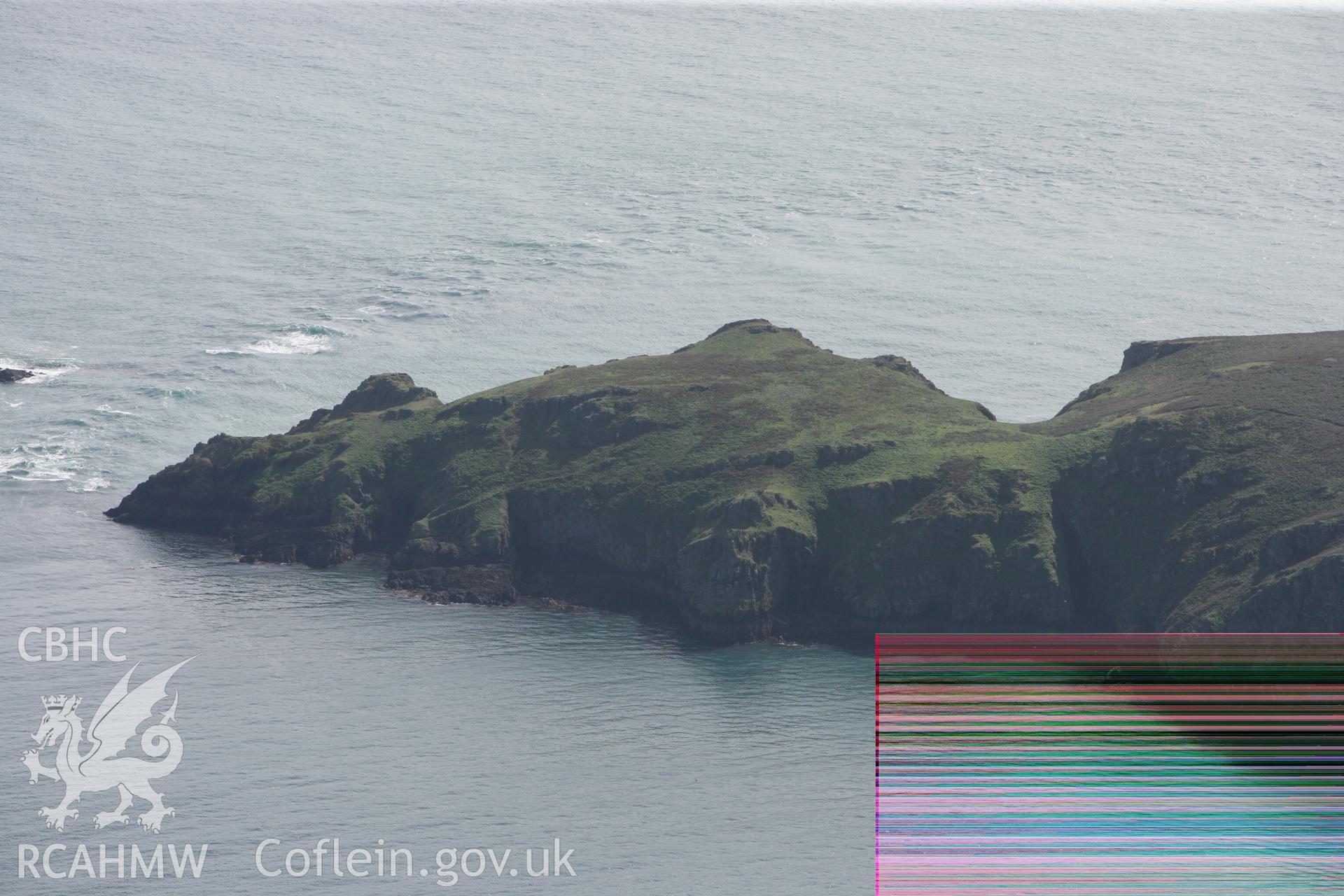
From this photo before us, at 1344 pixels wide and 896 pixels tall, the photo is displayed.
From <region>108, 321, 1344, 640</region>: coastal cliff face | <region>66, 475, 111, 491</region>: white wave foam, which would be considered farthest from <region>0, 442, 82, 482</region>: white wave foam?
<region>108, 321, 1344, 640</region>: coastal cliff face

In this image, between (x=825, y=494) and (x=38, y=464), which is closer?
(x=825, y=494)

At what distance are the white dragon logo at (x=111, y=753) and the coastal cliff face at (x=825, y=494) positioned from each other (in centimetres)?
3096

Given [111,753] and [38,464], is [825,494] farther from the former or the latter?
[38,464]

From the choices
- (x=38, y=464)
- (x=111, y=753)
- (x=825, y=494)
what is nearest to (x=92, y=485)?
Result: (x=38, y=464)

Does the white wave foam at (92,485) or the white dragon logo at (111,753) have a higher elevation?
the white wave foam at (92,485)

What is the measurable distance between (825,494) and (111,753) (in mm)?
62674

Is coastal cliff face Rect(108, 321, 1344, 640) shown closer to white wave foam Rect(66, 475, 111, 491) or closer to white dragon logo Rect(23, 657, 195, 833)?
white wave foam Rect(66, 475, 111, 491)

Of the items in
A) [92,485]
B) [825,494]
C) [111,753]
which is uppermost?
[92,485]

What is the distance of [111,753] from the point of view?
417ft

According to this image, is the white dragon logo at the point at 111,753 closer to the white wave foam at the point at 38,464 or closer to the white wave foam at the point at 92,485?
the white wave foam at the point at 92,485

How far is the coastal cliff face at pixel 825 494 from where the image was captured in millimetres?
148500

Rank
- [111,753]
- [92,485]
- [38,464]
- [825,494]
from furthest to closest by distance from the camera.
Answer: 1. [38,464]
2. [92,485]
3. [825,494]
4. [111,753]

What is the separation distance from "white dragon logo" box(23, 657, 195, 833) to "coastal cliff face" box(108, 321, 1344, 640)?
102ft

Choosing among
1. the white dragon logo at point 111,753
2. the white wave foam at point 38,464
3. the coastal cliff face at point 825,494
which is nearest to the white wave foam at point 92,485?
the white wave foam at point 38,464
